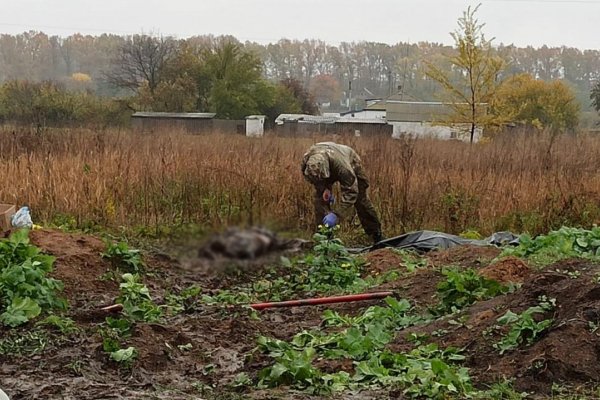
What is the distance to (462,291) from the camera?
5.23 meters

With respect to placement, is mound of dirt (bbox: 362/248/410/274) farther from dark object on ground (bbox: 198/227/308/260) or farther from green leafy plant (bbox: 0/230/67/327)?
dark object on ground (bbox: 198/227/308/260)

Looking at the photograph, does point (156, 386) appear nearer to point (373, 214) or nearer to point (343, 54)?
point (343, 54)

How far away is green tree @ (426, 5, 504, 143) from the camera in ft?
70.5

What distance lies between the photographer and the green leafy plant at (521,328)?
4102 millimetres

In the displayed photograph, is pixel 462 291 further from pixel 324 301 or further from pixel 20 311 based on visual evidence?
pixel 20 311

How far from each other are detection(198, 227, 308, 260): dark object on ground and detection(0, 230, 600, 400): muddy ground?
183 cm

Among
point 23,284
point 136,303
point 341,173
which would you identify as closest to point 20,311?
point 23,284

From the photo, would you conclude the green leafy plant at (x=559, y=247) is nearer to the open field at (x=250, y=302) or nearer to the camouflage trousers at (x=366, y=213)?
the open field at (x=250, y=302)

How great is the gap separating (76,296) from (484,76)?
723 inches

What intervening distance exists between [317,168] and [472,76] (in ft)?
52.0

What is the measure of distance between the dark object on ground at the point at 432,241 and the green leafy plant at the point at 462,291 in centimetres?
243

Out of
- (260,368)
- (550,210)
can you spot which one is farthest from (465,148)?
(260,368)

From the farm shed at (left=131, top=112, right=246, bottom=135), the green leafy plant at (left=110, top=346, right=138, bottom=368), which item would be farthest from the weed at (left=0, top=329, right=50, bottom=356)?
the farm shed at (left=131, top=112, right=246, bottom=135)

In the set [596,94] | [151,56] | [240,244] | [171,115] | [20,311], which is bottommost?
[20,311]
